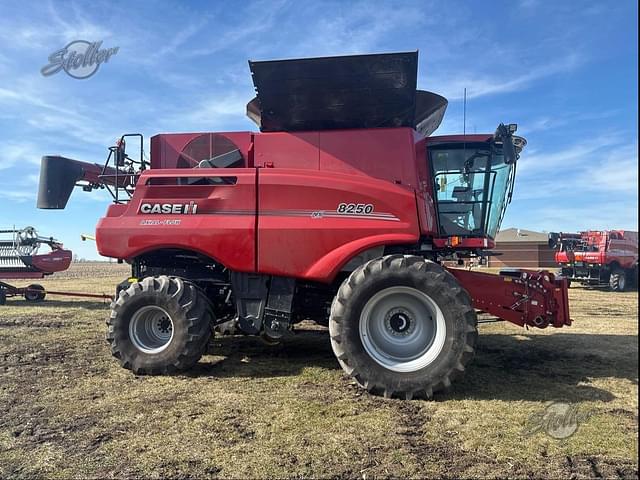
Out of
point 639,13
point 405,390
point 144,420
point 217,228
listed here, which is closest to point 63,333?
point 217,228

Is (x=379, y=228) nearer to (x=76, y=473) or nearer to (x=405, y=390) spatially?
(x=405, y=390)

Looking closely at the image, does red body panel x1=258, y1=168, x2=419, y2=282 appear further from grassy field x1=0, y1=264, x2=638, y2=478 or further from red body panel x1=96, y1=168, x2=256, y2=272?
grassy field x1=0, y1=264, x2=638, y2=478

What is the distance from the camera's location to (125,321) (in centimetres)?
577

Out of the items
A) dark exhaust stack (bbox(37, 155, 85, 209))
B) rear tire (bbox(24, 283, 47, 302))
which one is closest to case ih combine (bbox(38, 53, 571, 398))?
dark exhaust stack (bbox(37, 155, 85, 209))

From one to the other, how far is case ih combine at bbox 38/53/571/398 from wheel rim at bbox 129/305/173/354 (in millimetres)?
17

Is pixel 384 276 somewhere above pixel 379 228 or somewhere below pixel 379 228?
below

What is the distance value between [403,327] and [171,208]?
10.3ft

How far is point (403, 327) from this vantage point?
531 centimetres

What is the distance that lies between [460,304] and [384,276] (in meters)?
0.81

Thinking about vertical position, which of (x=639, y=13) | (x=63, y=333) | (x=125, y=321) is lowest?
(x=63, y=333)

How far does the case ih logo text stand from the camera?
5.92 meters

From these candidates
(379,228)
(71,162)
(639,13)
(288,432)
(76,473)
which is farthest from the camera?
(71,162)

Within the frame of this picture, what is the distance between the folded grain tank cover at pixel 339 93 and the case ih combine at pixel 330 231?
2 centimetres

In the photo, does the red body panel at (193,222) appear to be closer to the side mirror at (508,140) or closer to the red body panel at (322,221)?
the red body panel at (322,221)
